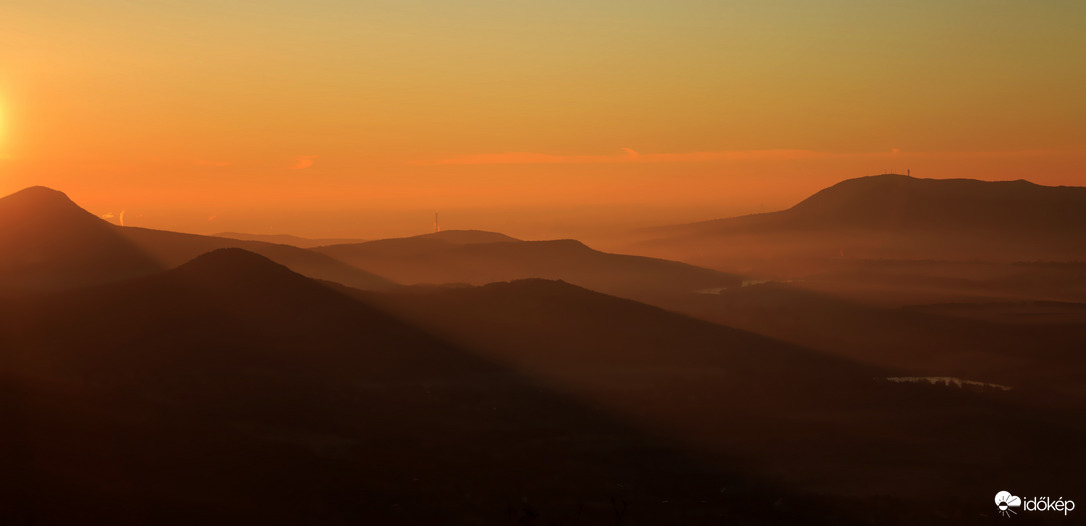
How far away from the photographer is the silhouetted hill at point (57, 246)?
13212cm

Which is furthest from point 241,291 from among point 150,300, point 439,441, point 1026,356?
point 1026,356

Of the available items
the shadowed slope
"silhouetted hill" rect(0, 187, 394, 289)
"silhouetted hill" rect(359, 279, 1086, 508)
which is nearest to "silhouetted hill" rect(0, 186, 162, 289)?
"silhouetted hill" rect(0, 187, 394, 289)

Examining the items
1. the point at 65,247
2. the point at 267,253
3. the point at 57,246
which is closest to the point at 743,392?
the point at 65,247

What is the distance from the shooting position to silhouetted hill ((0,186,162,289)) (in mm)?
132125

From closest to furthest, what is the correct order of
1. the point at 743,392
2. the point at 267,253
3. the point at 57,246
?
the point at 743,392 < the point at 57,246 < the point at 267,253

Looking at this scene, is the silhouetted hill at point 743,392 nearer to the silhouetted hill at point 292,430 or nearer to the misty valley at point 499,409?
the misty valley at point 499,409

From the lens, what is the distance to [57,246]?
141125mm

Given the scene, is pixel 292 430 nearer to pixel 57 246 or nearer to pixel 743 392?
pixel 743 392

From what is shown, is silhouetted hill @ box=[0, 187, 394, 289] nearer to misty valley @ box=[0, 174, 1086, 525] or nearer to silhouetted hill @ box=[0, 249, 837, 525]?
misty valley @ box=[0, 174, 1086, 525]

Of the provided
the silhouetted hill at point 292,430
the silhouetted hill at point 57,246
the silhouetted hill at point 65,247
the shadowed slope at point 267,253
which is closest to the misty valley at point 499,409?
the silhouetted hill at point 292,430

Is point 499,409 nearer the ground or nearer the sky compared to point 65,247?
nearer the ground

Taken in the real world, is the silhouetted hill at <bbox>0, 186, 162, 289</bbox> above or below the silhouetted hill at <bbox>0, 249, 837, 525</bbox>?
above

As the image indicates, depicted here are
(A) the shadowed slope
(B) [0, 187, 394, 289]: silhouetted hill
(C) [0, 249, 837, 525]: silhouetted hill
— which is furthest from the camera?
(A) the shadowed slope

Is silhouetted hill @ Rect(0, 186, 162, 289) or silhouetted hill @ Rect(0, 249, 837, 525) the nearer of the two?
silhouetted hill @ Rect(0, 249, 837, 525)
